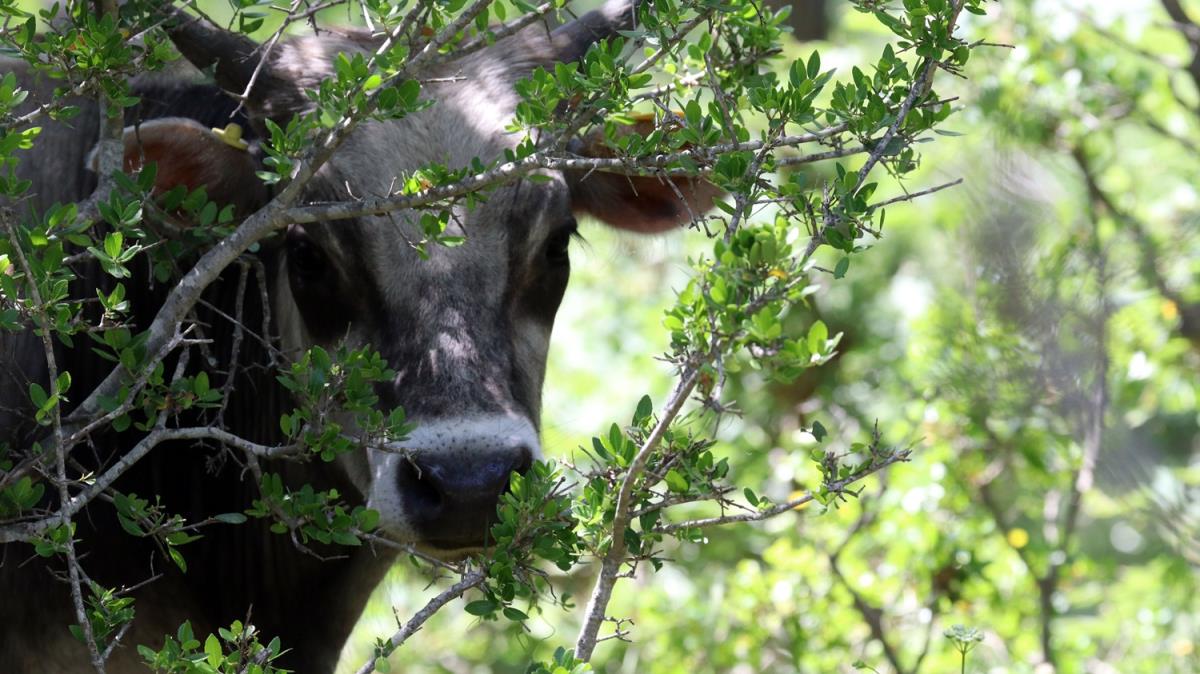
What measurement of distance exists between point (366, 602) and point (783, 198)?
2397mm

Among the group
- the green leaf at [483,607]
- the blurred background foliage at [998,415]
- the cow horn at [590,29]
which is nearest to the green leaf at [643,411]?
the green leaf at [483,607]

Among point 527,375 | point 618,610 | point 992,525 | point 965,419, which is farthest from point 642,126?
point 618,610

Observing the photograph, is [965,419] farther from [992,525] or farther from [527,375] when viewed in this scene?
[527,375]

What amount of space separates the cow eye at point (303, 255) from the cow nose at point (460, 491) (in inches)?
32.2

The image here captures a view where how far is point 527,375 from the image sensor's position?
4035mm

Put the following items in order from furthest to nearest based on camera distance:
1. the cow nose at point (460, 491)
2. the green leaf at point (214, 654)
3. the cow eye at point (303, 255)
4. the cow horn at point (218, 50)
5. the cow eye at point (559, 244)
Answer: the cow eye at point (559, 244) < the cow eye at point (303, 255) < the cow horn at point (218, 50) < the cow nose at point (460, 491) < the green leaf at point (214, 654)

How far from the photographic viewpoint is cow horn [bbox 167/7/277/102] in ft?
12.7

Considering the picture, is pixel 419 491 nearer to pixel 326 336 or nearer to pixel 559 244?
pixel 326 336

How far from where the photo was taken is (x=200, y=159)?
4215mm

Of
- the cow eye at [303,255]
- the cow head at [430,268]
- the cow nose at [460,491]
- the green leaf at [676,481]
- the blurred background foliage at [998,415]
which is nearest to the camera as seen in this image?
the green leaf at [676,481]

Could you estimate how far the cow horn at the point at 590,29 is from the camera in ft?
14.2

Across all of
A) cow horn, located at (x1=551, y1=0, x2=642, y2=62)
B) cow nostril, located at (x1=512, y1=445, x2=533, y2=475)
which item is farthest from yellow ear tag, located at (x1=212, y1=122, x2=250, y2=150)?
cow nostril, located at (x1=512, y1=445, x2=533, y2=475)

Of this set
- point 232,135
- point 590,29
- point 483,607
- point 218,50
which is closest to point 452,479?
point 483,607

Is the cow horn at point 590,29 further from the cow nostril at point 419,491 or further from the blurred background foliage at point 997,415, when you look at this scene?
the cow nostril at point 419,491
